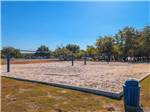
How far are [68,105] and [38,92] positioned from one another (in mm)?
1396

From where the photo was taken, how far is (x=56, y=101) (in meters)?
4.80

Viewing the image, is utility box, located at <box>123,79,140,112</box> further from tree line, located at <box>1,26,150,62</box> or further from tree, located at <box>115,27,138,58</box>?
tree, located at <box>115,27,138,58</box>

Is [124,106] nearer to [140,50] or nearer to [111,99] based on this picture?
[111,99]

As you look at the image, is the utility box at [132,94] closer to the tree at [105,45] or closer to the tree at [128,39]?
the tree at [128,39]

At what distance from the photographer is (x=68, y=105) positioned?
4531mm

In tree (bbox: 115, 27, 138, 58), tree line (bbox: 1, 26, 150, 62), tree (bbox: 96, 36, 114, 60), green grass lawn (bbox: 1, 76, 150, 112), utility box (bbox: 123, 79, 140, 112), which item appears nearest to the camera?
green grass lawn (bbox: 1, 76, 150, 112)

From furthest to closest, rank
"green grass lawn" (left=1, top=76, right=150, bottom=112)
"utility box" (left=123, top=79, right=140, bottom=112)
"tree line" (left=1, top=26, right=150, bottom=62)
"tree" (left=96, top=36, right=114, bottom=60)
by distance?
1. "tree" (left=96, top=36, right=114, bottom=60)
2. "tree line" (left=1, top=26, right=150, bottom=62)
3. "utility box" (left=123, top=79, right=140, bottom=112)
4. "green grass lawn" (left=1, top=76, right=150, bottom=112)

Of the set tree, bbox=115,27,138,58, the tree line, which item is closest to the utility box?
the tree line

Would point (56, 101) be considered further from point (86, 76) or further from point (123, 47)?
point (123, 47)

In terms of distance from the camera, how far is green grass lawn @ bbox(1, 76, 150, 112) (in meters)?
4.32

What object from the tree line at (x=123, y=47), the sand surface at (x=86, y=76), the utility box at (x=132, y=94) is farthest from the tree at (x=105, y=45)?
the utility box at (x=132, y=94)

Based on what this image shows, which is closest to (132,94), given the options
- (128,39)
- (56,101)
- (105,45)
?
(56,101)

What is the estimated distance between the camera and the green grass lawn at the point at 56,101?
432cm

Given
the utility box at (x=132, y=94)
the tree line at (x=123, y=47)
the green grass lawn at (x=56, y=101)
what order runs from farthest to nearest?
the tree line at (x=123, y=47) → the utility box at (x=132, y=94) → the green grass lawn at (x=56, y=101)
